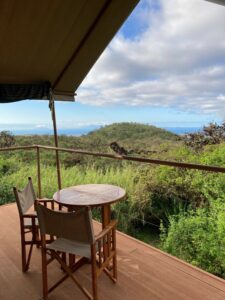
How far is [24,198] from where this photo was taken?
2.76 m

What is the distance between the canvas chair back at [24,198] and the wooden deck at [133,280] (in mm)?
647

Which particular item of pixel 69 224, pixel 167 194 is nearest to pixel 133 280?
pixel 69 224

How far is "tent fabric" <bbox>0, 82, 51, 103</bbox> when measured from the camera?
4.13 meters

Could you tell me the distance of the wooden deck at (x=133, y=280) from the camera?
7.66 ft

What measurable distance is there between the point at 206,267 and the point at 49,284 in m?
1.75

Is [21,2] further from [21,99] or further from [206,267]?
[206,267]

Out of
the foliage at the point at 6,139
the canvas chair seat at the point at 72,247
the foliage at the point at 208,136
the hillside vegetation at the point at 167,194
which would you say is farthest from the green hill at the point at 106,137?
the canvas chair seat at the point at 72,247

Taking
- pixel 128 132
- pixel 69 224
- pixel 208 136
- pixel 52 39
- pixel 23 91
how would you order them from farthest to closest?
1. pixel 128 132
2. pixel 208 136
3. pixel 23 91
4. pixel 52 39
5. pixel 69 224

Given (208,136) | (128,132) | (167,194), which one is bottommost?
(167,194)

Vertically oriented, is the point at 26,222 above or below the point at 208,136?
below

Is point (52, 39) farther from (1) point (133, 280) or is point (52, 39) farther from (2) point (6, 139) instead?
(2) point (6, 139)

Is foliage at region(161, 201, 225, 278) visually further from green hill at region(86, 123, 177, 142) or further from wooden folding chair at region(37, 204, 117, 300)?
green hill at region(86, 123, 177, 142)

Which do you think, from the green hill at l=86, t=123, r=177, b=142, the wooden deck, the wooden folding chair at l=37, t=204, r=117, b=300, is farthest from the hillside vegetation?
the green hill at l=86, t=123, r=177, b=142

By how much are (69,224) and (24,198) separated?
38.4 inches
